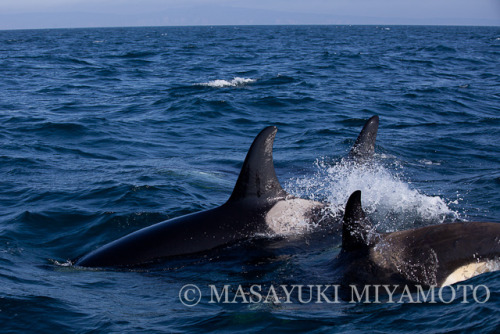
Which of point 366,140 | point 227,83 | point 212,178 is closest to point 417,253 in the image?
point 366,140

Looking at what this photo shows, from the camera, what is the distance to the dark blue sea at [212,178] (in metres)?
5.86

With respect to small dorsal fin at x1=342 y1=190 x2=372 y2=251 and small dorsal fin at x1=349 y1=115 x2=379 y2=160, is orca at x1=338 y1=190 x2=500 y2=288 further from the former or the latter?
small dorsal fin at x1=349 y1=115 x2=379 y2=160

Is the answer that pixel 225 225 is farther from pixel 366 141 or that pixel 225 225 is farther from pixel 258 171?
pixel 366 141

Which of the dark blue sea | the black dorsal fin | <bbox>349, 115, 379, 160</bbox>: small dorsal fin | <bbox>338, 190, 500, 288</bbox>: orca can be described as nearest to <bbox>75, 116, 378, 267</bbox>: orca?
the black dorsal fin

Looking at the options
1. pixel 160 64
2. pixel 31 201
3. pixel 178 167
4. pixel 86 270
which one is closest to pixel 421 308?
pixel 86 270

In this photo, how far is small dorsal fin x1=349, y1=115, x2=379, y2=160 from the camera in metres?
10.1

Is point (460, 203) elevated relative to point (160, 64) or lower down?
lower down

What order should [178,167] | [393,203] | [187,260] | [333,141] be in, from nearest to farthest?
1. [187,260]
2. [393,203]
3. [178,167]
4. [333,141]

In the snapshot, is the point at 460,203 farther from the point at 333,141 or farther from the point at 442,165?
the point at 333,141

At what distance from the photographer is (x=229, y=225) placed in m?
7.71

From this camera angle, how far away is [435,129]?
60.4ft

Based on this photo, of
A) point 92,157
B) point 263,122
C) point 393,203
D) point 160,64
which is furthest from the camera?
point 160,64

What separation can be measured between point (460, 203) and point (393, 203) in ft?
4.64

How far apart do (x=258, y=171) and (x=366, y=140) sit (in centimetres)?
315
